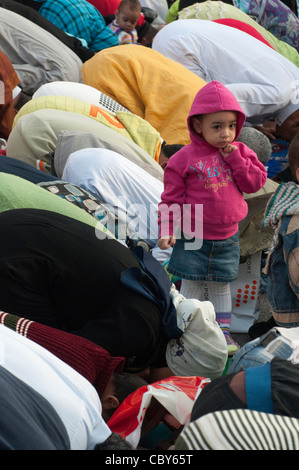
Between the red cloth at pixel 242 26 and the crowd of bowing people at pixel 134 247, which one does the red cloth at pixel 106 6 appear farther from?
the crowd of bowing people at pixel 134 247

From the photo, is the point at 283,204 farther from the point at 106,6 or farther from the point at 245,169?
the point at 106,6

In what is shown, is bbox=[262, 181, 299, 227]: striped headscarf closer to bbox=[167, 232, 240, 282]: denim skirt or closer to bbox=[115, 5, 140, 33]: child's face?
bbox=[167, 232, 240, 282]: denim skirt

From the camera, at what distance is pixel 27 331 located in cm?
192

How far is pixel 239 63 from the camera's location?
194 inches

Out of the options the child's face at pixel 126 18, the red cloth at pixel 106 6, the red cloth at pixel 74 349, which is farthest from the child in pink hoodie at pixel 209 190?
the red cloth at pixel 106 6

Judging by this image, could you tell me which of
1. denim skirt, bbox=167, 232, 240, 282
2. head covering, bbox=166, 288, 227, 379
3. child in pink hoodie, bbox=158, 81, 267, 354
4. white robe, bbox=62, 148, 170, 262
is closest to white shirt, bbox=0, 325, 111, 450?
head covering, bbox=166, 288, 227, 379

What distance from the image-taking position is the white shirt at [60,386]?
1.55 m

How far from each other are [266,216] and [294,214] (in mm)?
161

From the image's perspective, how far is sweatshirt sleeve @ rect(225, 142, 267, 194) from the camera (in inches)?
103

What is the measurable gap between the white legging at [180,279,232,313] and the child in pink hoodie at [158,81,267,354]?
0.08ft

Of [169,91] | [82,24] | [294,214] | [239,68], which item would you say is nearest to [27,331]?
[294,214]

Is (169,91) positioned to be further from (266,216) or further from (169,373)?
(169,373)

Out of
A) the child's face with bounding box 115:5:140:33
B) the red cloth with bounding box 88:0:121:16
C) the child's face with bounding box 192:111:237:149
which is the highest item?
the child's face with bounding box 192:111:237:149

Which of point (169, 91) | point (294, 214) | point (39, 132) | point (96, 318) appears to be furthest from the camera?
point (169, 91)
